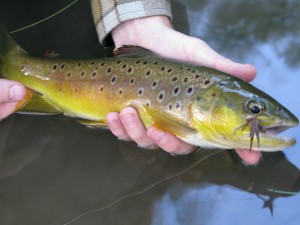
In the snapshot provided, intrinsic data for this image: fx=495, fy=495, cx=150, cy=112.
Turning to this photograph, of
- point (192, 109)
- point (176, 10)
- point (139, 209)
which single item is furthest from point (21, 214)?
point (176, 10)

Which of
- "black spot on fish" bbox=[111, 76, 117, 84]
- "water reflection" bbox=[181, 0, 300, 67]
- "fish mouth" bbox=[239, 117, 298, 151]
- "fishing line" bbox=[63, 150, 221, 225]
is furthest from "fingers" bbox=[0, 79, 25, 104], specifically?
"water reflection" bbox=[181, 0, 300, 67]

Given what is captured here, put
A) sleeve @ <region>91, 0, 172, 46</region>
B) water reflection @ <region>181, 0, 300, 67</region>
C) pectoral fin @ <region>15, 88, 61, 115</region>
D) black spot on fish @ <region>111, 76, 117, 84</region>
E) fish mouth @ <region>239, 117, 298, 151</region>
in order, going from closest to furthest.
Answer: fish mouth @ <region>239, 117, 298, 151</region>, black spot on fish @ <region>111, 76, 117, 84</region>, pectoral fin @ <region>15, 88, 61, 115</region>, sleeve @ <region>91, 0, 172, 46</region>, water reflection @ <region>181, 0, 300, 67</region>

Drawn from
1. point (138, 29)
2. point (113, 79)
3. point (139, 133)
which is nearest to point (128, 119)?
point (139, 133)

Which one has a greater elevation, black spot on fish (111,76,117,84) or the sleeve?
the sleeve

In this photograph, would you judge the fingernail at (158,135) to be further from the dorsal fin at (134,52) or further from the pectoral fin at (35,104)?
the pectoral fin at (35,104)

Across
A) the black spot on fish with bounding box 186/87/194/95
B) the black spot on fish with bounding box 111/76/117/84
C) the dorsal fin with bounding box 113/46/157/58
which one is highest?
the dorsal fin with bounding box 113/46/157/58

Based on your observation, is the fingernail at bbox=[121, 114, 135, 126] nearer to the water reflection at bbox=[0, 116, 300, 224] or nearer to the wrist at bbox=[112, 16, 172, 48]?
the water reflection at bbox=[0, 116, 300, 224]
